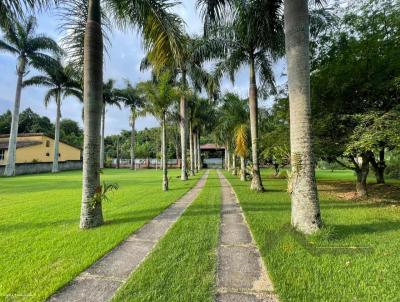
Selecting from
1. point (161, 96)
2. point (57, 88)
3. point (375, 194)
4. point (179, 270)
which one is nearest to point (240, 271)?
point (179, 270)

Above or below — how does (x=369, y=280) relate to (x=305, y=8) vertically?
below

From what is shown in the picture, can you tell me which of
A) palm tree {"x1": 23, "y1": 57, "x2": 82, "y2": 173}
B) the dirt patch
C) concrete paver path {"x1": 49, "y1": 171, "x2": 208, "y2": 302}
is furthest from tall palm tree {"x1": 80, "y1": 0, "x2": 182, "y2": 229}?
palm tree {"x1": 23, "y1": 57, "x2": 82, "y2": 173}

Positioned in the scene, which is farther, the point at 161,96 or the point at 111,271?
the point at 161,96

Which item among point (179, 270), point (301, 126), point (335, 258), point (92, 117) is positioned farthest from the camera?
point (92, 117)

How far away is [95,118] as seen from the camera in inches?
233

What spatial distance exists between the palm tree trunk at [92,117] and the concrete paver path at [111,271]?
50.2 inches

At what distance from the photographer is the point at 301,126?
5.05m

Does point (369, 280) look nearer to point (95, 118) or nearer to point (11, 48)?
point (95, 118)

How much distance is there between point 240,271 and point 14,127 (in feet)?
86.7

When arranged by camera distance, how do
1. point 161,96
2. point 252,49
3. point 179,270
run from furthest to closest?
point 161,96 → point 252,49 → point 179,270

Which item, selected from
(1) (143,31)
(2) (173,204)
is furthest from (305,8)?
(2) (173,204)

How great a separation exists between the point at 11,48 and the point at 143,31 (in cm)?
2304

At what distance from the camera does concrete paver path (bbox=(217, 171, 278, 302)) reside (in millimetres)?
2857

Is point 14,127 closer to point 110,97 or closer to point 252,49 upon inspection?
point 110,97
